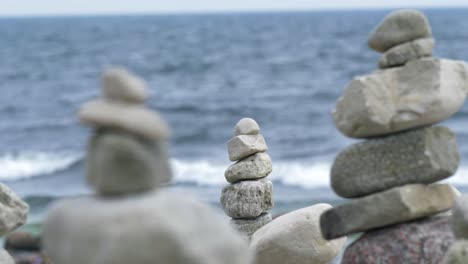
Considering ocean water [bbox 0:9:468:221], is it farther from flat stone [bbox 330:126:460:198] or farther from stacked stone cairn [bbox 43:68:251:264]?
stacked stone cairn [bbox 43:68:251:264]

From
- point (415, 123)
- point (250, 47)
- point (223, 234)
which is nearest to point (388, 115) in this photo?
point (415, 123)

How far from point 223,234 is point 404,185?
182 centimetres

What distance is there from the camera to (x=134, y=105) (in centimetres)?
418

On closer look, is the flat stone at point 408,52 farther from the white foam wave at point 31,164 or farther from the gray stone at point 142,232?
the white foam wave at point 31,164

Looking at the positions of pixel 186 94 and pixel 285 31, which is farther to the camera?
pixel 285 31

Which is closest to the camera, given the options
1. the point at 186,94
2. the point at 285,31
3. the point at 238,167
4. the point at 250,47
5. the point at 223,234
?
the point at 223,234

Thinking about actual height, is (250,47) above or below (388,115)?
below

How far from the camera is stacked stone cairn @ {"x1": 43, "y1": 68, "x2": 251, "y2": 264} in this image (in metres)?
3.90

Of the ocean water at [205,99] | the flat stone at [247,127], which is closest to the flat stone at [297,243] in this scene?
the flat stone at [247,127]

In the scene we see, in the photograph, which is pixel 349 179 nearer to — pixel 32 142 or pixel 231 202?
pixel 231 202

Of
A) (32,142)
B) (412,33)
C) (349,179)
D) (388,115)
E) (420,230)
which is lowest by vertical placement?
(32,142)

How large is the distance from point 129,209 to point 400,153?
7.34 feet

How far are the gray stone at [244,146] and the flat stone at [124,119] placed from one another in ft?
13.7

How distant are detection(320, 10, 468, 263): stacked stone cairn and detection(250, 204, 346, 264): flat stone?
1634mm
